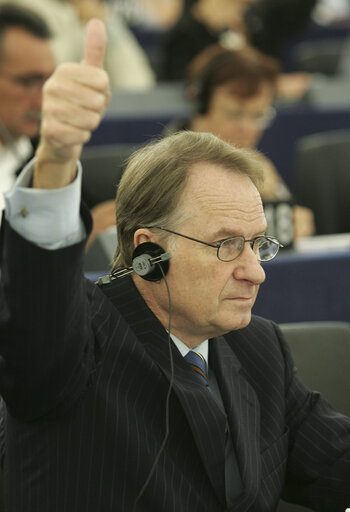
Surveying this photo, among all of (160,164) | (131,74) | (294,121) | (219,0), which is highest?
(219,0)

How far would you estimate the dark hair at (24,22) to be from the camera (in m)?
3.23

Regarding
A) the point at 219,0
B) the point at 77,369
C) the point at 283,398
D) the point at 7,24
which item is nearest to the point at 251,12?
the point at 219,0

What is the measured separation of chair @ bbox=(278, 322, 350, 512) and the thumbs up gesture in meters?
0.92

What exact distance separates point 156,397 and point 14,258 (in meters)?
0.41

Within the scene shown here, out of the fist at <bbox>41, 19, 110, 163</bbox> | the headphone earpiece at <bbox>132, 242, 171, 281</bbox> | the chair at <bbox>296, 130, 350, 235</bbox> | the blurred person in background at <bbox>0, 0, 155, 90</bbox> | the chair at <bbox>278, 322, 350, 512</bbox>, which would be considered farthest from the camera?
the blurred person in background at <bbox>0, 0, 155, 90</bbox>

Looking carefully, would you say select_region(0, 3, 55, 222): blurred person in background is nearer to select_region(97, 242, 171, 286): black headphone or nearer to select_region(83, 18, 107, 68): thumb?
select_region(97, 242, 171, 286): black headphone

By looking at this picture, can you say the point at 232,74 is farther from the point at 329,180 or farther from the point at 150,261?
the point at 150,261

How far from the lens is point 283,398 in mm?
1666

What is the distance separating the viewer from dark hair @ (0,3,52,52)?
10.6ft

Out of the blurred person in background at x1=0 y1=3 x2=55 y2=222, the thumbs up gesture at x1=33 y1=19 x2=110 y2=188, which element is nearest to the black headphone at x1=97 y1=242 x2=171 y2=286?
the thumbs up gesture at x1=33 y1=19 x2=110 y2=188

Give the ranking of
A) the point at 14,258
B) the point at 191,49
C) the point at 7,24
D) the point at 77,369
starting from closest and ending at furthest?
the point at 14,258 < the point at 77,369 < the point at 7,24 < the point at 191,49

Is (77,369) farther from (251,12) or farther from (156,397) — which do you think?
(251,12)

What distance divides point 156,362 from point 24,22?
2.15m

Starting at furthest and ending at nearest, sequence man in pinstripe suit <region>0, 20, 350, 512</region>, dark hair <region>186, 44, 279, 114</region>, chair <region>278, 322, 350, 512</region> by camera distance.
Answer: dark hair <region>186, 44, 279, 114</region> < chair <region>278, 322, 350, 512</region> < man in pinstripe suit <region>0, 20, 350, 512</region>
